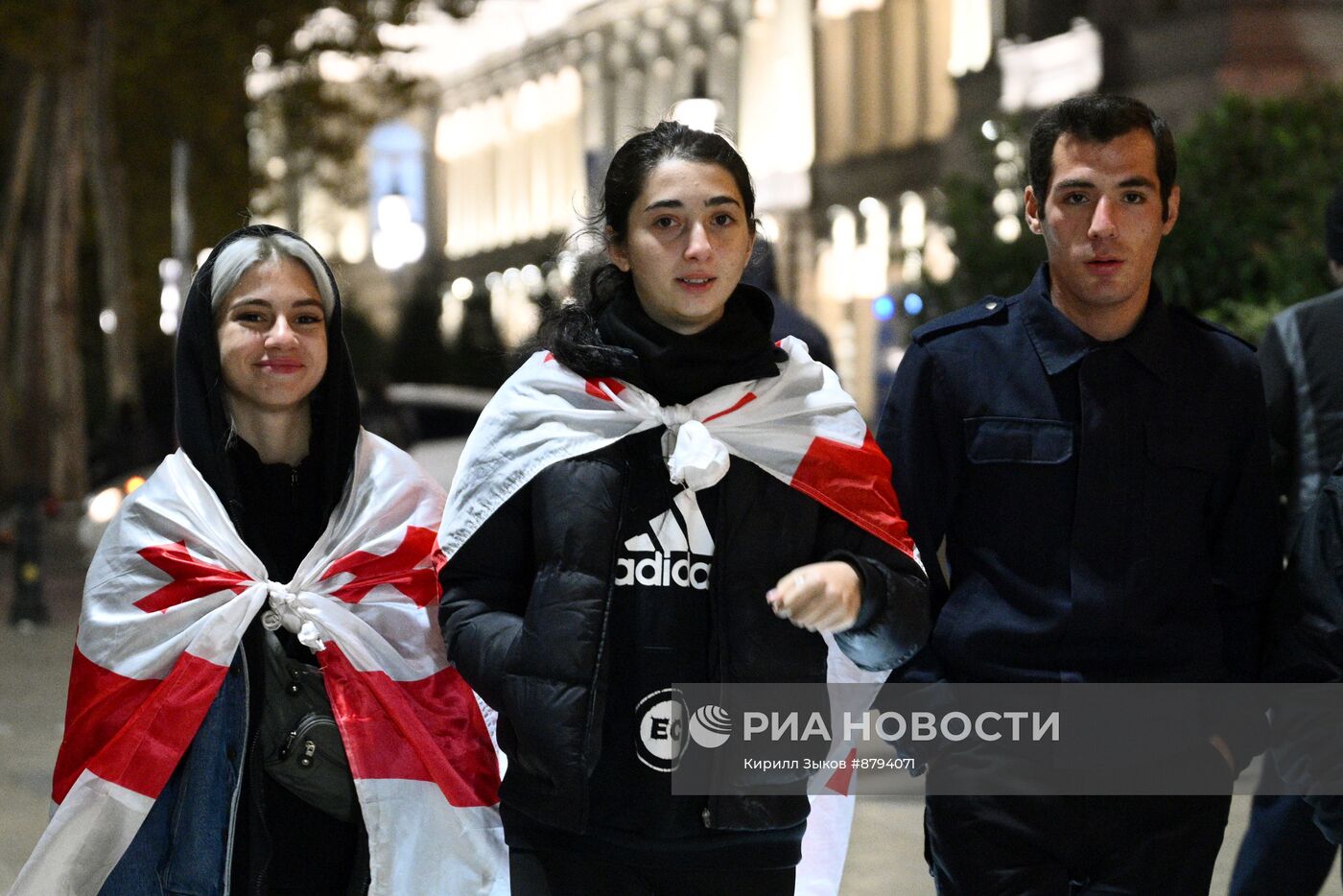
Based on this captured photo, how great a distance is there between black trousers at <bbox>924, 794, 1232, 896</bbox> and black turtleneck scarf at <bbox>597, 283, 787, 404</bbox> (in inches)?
37.5

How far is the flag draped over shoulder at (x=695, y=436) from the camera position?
3.85m

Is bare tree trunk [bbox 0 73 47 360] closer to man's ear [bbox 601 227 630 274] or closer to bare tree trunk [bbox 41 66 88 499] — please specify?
bare tree trunk [bbox 41 66 88 499]

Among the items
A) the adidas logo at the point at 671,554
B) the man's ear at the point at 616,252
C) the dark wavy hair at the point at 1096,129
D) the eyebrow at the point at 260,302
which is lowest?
the adidas logo at the point at 671,554

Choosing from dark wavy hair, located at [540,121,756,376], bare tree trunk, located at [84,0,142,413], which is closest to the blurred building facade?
dark wavy hair, located at [540,121,756,376]

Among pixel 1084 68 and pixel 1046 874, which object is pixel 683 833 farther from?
pixel 1084 68

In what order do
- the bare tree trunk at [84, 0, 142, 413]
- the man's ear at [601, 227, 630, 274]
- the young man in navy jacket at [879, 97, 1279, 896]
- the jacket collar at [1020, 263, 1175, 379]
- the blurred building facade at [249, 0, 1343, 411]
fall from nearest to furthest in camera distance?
the man's ear at [601, 227, 630, 274], the young man in navy jacket at [879, 97, 1279, 896], the jacket collar at [1020, 263, 1175, 379], the blurred building facade at [249, 0, 1343, 411], the bare tree trunk at [84, 0, 142, 413]

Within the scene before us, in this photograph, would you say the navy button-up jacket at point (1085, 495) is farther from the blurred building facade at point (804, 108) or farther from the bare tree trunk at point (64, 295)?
the bare tree trunk at point (64, 295)

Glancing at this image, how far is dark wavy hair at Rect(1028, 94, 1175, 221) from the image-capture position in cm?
420

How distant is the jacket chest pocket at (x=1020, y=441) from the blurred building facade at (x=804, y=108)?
90cm

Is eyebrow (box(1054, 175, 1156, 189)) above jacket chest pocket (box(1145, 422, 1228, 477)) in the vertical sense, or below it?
above

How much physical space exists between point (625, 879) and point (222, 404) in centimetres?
133

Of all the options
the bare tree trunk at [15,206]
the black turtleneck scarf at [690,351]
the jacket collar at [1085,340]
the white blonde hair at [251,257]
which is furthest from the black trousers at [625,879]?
the bare tree trunk at [15,206]

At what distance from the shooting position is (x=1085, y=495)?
4172 millimetres

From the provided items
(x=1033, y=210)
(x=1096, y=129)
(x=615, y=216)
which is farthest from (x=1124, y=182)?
(x=615, y=216)
